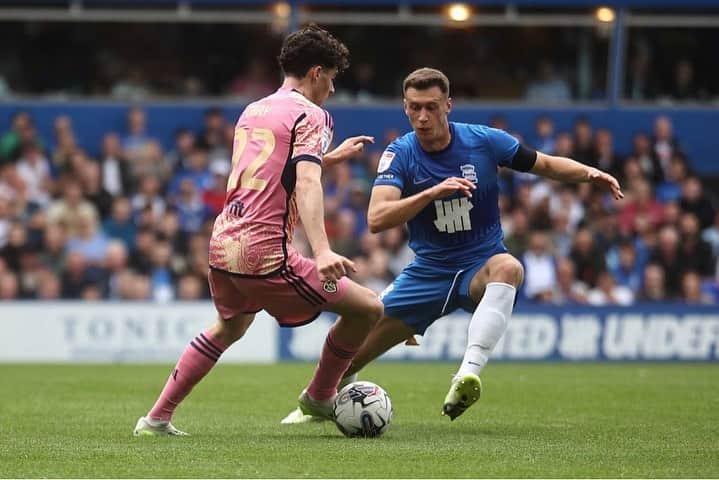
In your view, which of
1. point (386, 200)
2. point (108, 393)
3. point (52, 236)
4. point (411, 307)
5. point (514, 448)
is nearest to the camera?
point (514, 448)

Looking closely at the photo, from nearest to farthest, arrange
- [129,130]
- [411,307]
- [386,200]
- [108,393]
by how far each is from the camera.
Result: [386,200]
[411,307]
[108,393]
[129,130]

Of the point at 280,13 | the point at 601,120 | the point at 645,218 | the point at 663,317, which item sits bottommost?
the point at 663,317

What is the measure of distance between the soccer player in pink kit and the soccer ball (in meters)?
0.44

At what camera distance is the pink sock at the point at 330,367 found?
841 cm

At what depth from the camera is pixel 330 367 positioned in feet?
28.1

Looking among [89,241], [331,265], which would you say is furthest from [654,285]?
[331,265]

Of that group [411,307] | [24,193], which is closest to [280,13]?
[24,193]

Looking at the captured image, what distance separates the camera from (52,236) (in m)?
17.9

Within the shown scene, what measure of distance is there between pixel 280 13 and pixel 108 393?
11.1m

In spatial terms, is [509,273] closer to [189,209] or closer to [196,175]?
[189,209]

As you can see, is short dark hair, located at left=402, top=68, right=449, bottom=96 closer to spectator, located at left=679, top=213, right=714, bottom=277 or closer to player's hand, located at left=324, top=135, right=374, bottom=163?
player's hand, located at left=324, top=135, right=374, bottom=163

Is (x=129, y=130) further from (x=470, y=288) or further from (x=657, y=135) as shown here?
(x=470, y=288)

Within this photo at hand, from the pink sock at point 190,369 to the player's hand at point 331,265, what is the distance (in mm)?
1245

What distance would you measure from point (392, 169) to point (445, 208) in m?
0.49
